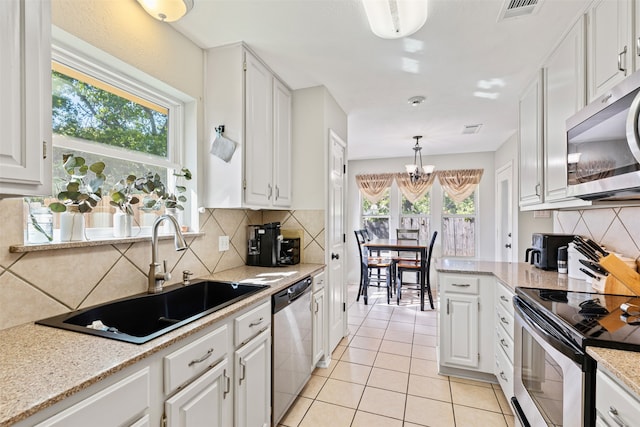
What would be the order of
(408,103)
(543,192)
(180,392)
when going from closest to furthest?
(180,392) < (543,192) < (408,103)

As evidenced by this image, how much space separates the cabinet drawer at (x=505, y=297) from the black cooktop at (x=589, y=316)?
0.22 metres

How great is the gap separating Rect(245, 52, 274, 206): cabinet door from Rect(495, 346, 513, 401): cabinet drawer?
6.48ft

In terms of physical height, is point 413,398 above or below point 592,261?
below

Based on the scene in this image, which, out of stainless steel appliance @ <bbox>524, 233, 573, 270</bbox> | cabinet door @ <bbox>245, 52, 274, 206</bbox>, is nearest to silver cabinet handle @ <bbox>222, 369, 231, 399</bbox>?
cabinet door @ <bbox>245, 52, 274, 206</bbox>

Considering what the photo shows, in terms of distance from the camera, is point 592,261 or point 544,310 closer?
point 544,310

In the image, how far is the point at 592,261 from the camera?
1.69 meters

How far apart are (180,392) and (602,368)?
55.8 inches

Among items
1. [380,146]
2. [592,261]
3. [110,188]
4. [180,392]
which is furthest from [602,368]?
[380,146]

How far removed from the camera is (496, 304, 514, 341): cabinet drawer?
188 centimetres

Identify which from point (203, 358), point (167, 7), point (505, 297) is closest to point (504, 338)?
point (505, 297)

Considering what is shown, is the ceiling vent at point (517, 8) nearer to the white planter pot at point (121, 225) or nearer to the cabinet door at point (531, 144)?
the cabinet door at point (531, 144)

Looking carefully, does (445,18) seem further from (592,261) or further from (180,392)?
(180,392)

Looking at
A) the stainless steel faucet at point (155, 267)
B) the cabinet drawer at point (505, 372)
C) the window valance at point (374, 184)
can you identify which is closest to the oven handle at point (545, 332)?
the cabinet drawer at point (505, 372)

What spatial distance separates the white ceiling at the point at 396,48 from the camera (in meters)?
1.65
